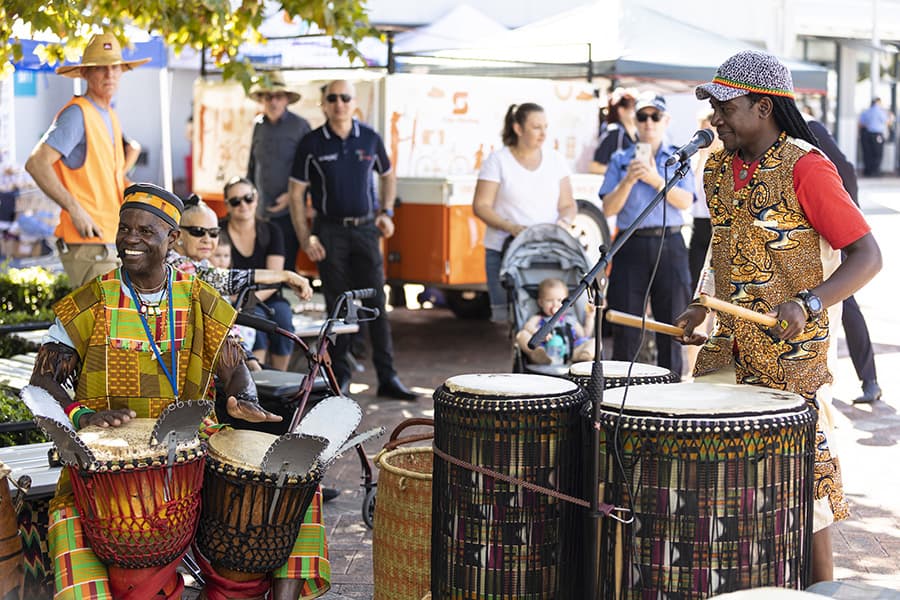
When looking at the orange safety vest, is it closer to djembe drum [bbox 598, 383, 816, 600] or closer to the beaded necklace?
the beaded necklace

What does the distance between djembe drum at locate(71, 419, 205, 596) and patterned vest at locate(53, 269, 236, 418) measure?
353mm

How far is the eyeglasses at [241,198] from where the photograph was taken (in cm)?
819

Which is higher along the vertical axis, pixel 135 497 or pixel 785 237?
pixel 785 237

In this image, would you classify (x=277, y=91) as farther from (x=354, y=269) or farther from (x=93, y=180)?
(x=93, y=180)

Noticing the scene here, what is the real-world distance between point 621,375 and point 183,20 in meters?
4.96

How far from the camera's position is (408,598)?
471 cm

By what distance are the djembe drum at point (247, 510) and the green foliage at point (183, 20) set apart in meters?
3.39

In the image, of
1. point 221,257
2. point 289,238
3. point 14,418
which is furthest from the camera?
point 289,238

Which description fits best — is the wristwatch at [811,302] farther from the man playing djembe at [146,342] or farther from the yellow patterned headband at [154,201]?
the yellow patterned headband at [154,201]

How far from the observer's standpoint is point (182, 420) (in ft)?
13.6

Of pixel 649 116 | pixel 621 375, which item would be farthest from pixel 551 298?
pixel 621 375

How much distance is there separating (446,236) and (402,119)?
4.08ft

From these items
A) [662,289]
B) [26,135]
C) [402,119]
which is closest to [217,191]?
[402,119]

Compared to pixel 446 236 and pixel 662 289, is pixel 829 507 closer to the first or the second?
pixel 662 289
